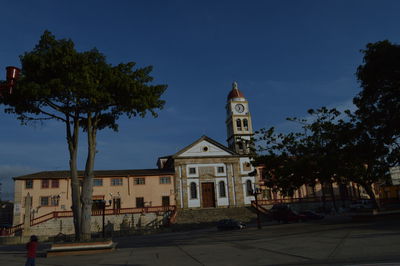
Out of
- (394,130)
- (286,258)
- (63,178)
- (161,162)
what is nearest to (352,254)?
(286,258)

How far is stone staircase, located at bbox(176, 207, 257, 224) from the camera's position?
125 feet

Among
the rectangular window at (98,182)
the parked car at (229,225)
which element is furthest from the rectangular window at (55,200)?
the parked car at (229,225)

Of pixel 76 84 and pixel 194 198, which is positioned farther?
pixel 194 198

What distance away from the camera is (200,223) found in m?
36.6

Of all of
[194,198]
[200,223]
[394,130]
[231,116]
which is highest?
[231,116]

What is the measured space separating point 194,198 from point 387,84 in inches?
1200

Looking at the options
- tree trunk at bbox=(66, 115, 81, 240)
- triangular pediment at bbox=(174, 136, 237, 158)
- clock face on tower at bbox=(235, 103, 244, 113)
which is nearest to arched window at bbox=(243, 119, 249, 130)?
clock face on tower at bbox=(235, 103, 244, 113)

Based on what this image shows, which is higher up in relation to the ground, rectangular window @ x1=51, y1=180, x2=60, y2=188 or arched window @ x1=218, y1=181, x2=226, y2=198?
rectangular window @ x1=51, y1=180, x2=60, y2=188

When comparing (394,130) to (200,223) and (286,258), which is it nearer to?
(286,258)

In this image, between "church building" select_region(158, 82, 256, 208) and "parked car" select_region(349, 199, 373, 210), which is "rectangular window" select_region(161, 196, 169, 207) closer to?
"church building" select_region(158, 82, 256, 208)

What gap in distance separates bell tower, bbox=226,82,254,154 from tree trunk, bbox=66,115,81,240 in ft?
115

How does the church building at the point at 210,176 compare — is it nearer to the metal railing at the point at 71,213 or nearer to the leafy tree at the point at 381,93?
the metal railing at the point at 71,213

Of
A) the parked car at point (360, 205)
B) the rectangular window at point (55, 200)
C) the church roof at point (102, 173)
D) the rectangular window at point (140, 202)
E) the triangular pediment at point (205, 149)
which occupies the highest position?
the triangular pediment at point (205, 149)

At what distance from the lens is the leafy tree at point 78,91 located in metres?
16.3
